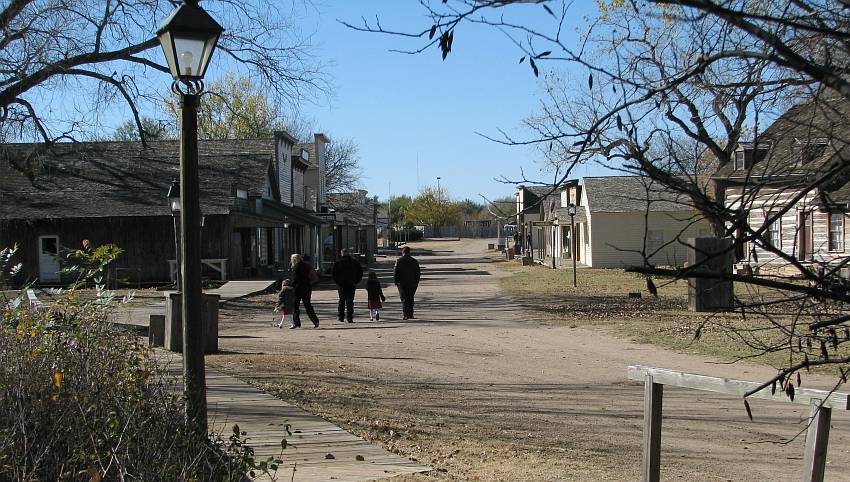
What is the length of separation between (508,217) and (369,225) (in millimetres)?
68722

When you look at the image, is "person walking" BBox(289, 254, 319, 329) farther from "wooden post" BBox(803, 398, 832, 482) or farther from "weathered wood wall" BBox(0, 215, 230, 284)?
"weathered wood wall" BBox(0, 215, 230, 284)

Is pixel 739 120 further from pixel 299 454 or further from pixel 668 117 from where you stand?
pixel 299 454

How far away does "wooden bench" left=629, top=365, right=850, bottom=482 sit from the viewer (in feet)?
18.4

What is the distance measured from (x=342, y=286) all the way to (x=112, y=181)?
64.3 ft

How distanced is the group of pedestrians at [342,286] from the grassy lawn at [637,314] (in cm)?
341

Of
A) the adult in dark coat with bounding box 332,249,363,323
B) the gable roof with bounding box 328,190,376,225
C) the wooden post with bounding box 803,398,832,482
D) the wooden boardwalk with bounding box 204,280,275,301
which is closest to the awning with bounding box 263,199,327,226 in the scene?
the wooden boardwalk with bounding box 204,280,275,301

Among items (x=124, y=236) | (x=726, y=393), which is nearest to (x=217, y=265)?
(x=124, y=236)

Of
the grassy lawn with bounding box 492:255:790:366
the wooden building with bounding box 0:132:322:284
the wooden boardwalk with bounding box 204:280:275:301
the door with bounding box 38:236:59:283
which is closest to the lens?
the grassy lawn with bounding box 492:255:790:366

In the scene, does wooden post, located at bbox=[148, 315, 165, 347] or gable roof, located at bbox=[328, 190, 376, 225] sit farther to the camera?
gable roof, located at bbox=[328, 190, 376, 225]

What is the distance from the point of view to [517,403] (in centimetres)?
1072

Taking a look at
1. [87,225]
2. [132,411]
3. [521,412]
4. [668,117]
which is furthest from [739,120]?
[87,225]

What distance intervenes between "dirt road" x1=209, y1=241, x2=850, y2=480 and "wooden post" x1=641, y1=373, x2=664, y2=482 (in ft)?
2.18

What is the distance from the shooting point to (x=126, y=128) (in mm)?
66062

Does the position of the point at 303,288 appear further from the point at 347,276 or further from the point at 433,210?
the point at 433,210
